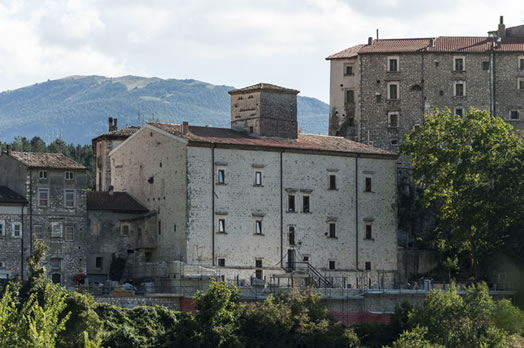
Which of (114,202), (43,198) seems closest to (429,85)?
(114,202)

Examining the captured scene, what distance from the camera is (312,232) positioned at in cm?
8281

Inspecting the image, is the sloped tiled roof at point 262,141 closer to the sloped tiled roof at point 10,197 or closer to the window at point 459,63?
the sloped tiled roof at point 10,197

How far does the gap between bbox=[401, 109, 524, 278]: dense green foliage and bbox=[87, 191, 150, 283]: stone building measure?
20.1m

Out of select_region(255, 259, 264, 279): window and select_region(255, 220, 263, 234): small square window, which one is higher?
select_region(255, 220, 263, 234): small square window

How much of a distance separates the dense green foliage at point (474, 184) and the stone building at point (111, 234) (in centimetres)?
2012

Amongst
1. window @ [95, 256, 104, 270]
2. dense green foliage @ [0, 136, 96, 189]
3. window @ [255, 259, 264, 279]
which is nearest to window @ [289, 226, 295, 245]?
window @ [255, 259, 264, 279]

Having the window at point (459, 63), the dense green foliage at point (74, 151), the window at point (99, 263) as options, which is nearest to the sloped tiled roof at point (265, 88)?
the window at point (99, 263)

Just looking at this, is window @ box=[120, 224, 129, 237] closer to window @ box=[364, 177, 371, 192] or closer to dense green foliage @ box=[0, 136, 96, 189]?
window @ box=[364, 177, 371, 192]

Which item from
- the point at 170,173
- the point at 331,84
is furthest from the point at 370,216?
the point at 331,84

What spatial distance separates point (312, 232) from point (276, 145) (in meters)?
6.16

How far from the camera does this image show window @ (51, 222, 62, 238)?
77531 mm

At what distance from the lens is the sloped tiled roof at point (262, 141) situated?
80375 millimetres

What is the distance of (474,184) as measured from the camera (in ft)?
277

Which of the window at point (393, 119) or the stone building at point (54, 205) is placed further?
the window at point (393, 119)
